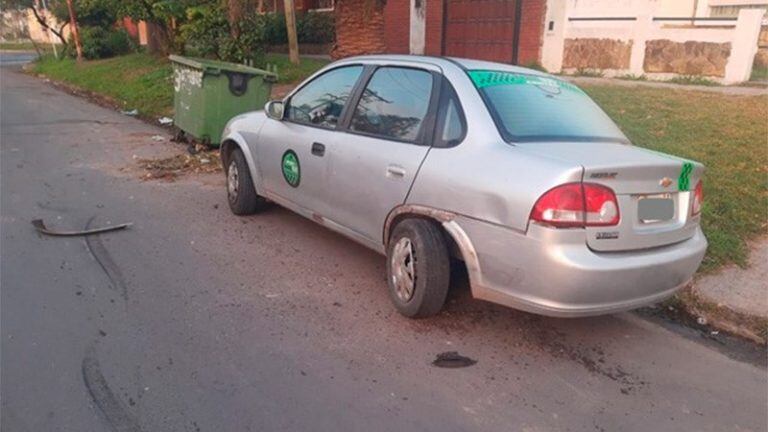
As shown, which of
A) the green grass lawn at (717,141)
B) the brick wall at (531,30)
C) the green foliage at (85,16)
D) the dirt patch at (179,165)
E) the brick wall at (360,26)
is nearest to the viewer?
the green grass lawn at (717,141)

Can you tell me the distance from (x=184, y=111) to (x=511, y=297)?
7.21 m

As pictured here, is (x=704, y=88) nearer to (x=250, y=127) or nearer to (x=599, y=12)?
(x=599, y=12)

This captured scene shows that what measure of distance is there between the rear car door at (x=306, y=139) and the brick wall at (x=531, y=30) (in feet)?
36.7

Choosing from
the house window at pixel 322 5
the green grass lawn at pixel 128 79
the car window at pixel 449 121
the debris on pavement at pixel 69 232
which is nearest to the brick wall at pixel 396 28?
the green grass lawn at pixel 128 79

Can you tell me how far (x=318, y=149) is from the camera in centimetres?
456

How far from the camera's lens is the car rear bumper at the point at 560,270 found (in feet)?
9.98

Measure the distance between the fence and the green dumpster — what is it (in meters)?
8.27

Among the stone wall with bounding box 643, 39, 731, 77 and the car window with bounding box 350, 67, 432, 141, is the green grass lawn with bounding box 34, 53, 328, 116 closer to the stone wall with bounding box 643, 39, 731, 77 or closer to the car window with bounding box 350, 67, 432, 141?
the stone wall with bounding box 643, 39, 731, 77

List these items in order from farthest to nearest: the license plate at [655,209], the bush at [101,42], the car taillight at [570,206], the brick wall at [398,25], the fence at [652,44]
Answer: the bush at [101,42]
the brick wall at [398,25]
the fence at [652,44]
the license plate at [655,209]
the car taillight at [570,206]

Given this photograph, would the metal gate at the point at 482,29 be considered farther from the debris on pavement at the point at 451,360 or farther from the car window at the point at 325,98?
the debris on pavement at the point at 451,360

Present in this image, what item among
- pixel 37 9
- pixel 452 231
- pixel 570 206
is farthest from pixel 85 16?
pixel 570 206

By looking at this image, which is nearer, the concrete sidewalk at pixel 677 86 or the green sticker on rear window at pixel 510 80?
the green sticker on rear window at pixel 510 80

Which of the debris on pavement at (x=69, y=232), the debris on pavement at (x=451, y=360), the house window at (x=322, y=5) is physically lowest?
the debris on pavement at (x=451, y=360)

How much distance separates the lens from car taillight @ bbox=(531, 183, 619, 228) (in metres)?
3.02
